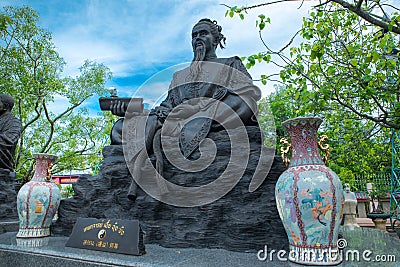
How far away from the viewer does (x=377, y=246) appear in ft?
9.01

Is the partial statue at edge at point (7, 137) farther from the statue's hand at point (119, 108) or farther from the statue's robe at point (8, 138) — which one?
the statue's hand at point (119, 108)

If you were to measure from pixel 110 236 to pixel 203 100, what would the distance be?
195 centimetres

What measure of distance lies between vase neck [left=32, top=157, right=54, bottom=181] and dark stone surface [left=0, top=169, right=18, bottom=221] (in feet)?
5.15

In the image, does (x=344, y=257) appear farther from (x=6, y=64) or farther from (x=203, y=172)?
(x=6, y=64)

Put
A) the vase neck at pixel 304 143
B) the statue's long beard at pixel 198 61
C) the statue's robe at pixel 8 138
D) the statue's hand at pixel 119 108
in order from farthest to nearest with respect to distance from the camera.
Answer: the statue's robe at pixel 8 138 → the statue's long beard at pixel 198 61 → the statue's hand at pixel 119 108 → the vase neck at pixel 304 143

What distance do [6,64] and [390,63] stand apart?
9513mm

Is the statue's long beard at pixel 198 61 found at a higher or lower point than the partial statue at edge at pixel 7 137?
higher

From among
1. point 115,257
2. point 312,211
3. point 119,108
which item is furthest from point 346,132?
point 115,257

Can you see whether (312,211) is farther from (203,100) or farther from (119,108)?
(119,108)

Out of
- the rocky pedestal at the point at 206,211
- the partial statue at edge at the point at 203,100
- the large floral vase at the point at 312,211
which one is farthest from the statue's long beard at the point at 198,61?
the large floral vase at the point at 312,211

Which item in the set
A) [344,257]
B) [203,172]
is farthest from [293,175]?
[203,172]

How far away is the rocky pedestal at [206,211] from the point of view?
2.77 m

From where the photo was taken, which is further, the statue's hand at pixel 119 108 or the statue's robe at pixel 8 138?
the statue's robe at pixel 8 138

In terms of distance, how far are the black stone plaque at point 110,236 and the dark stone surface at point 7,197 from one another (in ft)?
7.45
